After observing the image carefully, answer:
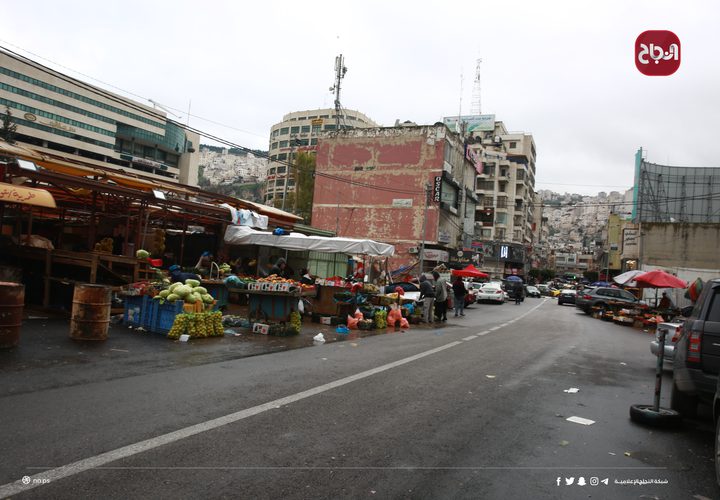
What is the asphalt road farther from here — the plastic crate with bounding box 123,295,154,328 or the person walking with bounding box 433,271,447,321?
the person walking with bounding box 433,271,447,321

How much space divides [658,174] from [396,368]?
6050 centimetres

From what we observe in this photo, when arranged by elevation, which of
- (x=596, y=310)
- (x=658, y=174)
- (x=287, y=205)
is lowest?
(x=596, y=310)

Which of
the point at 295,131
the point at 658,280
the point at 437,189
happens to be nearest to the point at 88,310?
the point at 658,280

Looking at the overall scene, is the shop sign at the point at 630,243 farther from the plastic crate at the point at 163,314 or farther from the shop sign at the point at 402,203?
the plastic crate at the point at 163,314

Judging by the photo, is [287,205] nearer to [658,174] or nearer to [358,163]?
[358,163]

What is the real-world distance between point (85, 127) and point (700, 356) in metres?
96.8

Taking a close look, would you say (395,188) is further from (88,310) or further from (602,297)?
(88,310)

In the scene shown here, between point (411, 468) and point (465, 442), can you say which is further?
point (465, 442)

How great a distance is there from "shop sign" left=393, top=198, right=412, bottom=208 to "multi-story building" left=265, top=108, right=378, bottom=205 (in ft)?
201

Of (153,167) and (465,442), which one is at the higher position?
(153,167)

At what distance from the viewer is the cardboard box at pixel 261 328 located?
1174 cm

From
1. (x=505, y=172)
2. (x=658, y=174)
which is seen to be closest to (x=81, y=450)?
(x=658, y=174)

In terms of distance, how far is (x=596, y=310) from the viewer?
27938mm

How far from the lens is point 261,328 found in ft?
38.8
